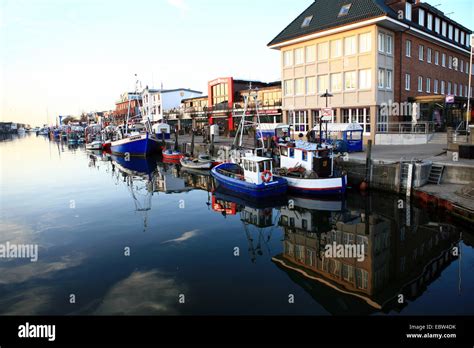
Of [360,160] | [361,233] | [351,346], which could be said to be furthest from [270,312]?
[360,160]

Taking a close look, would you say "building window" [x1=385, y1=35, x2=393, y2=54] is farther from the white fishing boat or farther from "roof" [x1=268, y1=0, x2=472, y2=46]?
the white fishing boat

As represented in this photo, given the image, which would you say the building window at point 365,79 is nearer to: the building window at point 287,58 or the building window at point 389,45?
the building window at point 389,45

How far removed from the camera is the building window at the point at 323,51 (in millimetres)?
38294

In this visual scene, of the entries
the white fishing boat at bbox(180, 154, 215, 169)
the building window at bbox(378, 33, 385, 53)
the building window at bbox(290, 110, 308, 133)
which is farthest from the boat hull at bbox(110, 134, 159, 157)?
the building window at bbox(378, 33, 385, 53)

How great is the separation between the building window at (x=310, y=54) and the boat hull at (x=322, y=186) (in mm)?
19436

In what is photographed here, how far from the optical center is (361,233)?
17516 mm

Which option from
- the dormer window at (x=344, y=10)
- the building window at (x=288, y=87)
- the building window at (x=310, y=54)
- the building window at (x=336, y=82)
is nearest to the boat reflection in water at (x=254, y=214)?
the building window at (x=336, y=82)

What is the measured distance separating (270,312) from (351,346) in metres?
2.47

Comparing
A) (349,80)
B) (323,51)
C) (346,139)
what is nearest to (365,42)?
(349,80)

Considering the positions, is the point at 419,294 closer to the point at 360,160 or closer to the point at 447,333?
the point at 447,333

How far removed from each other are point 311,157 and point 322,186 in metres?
2.43

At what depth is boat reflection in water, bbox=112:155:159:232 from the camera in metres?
24.5

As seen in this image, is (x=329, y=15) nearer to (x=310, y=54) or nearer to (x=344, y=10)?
(x=344, y=10)

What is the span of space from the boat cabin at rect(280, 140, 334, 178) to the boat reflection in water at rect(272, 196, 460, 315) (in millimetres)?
4518
